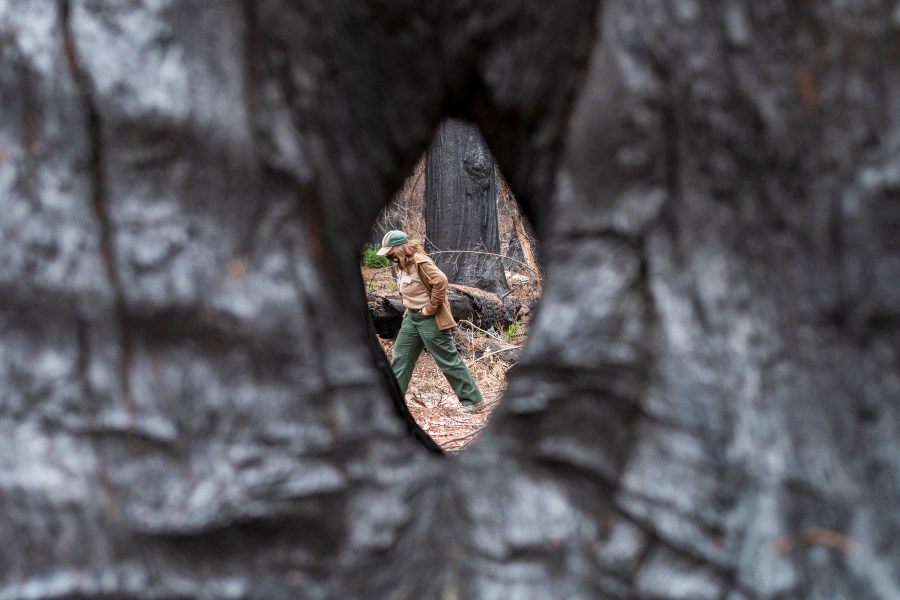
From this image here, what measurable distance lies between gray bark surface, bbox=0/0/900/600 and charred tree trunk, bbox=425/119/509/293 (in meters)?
6.88

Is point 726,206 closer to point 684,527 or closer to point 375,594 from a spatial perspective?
point 684,527

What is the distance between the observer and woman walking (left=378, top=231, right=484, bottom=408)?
542 centimetres

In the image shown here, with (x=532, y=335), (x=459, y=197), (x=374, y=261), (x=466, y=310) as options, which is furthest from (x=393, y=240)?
(x=374, y=261)

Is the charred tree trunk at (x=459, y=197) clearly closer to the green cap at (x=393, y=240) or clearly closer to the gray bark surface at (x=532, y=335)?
the green cap at (x=393, y=240)

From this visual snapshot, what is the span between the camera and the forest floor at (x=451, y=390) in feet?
15.1

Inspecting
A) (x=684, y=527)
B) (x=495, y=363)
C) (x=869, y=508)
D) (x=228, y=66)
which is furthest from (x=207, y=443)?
(x=495, y=363)

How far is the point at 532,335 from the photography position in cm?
112

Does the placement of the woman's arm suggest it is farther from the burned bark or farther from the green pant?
the burned bark

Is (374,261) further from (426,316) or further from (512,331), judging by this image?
(426,316)

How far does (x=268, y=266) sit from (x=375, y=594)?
1.70ft

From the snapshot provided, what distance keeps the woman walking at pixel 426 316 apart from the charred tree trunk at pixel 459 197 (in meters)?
2.38

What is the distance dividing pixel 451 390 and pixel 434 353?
73cm

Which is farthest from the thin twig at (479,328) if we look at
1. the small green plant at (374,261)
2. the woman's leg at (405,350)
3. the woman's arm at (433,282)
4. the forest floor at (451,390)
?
the small green plant at (374,261)

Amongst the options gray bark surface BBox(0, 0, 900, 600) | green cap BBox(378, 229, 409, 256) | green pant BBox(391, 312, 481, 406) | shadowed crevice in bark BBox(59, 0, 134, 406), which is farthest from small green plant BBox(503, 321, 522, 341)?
shadowed crevice in bark BBox(59, 0, 134, 406)
